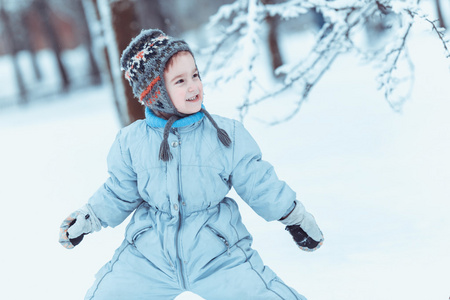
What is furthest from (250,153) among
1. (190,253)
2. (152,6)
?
(152,6)

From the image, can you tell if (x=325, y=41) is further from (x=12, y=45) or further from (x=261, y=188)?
(x=12, y=45)

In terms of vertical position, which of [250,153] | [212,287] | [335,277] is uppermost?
[250,153]

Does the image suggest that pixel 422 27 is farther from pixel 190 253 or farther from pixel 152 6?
pixel 152 6

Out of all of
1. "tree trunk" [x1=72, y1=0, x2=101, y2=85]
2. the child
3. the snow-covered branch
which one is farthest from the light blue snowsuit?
"tree trunk" [x1=72, y1=0, x2=101, y2=85]

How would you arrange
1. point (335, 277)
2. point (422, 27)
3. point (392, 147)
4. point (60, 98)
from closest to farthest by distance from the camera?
point (422, 27) < point (335, 277) < point (392, 147) < point (60, 98)

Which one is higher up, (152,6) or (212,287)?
(152,6)

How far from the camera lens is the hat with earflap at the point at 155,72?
213 centimetres

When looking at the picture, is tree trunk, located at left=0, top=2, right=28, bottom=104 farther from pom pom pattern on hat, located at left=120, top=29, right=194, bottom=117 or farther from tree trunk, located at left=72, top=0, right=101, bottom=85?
pom pom pattern on hat, located at left=120, top=29, right=194, bottom=117

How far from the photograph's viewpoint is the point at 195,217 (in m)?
2.16

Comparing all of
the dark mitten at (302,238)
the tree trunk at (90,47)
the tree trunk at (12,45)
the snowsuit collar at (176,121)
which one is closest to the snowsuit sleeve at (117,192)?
the snowsuit collar at (176,121)

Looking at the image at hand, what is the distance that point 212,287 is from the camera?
6.87 feet

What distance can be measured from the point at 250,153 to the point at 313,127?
13.1ft

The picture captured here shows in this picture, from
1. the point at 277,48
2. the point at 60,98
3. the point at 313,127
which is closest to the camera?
the point at 313,127

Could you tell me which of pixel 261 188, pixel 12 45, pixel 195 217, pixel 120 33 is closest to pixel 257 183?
pixel 261 188
